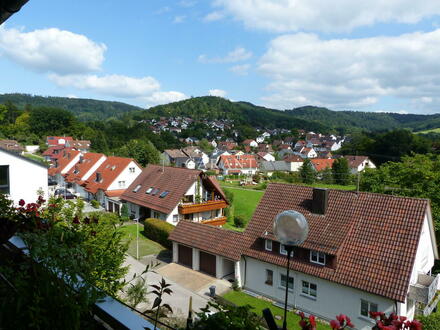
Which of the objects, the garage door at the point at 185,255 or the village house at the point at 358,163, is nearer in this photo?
the garage door at the point at 185,255

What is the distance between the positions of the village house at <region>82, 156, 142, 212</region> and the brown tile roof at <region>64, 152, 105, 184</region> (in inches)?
92.6

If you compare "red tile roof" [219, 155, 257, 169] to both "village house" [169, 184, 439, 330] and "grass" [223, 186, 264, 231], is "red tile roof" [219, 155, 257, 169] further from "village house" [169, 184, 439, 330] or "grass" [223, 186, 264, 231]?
"village house" [169, 184, 439, 330]

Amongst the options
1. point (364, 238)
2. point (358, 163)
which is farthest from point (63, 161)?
point (358, 163)

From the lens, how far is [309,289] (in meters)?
16.8

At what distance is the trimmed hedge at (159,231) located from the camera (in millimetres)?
25156

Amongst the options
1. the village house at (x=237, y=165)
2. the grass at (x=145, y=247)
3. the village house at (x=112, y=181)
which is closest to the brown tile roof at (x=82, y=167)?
the village house at (x=112, y=181)

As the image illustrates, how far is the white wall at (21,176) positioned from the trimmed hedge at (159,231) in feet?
29.6

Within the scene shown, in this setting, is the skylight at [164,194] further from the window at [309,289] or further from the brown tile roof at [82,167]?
the brown tile roof at [82,167]

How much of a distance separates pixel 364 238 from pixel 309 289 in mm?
3782

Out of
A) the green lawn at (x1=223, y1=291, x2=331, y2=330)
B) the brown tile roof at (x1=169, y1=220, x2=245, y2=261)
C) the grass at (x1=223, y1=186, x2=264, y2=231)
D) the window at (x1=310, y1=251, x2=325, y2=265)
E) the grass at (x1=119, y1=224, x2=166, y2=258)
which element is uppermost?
the window at (x1=310, y1=251, x2=325, y2=265)

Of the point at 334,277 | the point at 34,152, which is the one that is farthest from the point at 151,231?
the point at 34,152

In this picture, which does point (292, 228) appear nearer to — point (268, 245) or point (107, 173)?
point (268, 245)

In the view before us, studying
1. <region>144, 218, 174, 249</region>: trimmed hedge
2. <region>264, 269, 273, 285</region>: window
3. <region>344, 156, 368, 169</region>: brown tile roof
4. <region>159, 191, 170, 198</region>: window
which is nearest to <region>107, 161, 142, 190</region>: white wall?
<region>159, 191, 170, 198</region>: window

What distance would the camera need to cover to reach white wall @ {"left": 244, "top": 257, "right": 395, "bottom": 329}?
1491 cm
